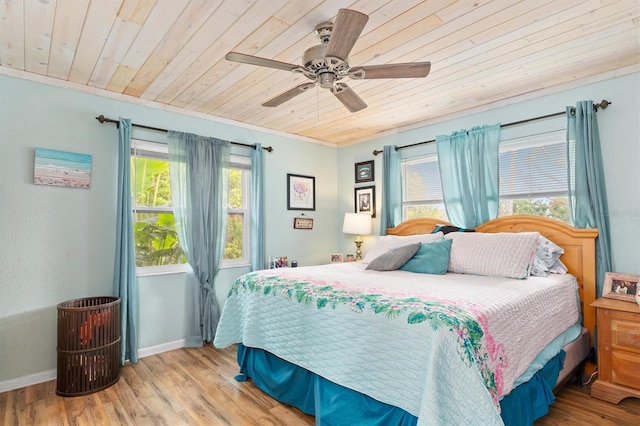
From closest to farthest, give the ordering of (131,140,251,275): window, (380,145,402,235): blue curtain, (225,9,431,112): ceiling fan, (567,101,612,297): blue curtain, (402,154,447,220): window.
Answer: (225,9,431,112): ceiling fan
(567,101,612,297): blue curtain
(131,140,251,275): window
(402,154,447,220): window
(380,145,402,235): blue curtain

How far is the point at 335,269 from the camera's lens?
9.75ft

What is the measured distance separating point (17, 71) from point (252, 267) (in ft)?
8.67

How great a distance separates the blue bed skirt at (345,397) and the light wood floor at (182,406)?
109 mm

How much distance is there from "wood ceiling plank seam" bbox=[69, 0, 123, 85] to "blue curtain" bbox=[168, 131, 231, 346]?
2.87 feet

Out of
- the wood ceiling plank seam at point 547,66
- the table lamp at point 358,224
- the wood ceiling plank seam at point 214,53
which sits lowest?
the table lamp at point 358,224

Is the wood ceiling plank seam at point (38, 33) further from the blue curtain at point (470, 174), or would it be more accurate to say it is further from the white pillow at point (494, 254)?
the blue curtain at point (470, 174)

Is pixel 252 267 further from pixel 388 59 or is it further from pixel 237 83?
pixel 388 59

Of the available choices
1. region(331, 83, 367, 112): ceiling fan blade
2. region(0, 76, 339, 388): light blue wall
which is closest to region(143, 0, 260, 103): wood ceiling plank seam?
region(0, 76, 339, 388): light blue wall

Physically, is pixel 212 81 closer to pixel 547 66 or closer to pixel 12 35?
pixel 12 35

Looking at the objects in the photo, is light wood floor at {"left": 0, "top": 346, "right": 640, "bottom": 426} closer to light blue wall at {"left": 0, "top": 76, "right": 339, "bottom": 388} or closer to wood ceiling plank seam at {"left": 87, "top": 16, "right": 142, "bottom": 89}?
light blue wall at {"left": 0, "top": 76, "right": 339, "bottom": 388}

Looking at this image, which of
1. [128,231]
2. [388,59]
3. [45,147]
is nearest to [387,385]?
[388,59]

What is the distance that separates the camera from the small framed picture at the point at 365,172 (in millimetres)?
4531

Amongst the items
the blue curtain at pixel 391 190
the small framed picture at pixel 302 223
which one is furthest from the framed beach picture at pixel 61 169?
the blue curtain at pixel 391 190

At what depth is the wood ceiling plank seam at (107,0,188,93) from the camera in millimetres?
1929
